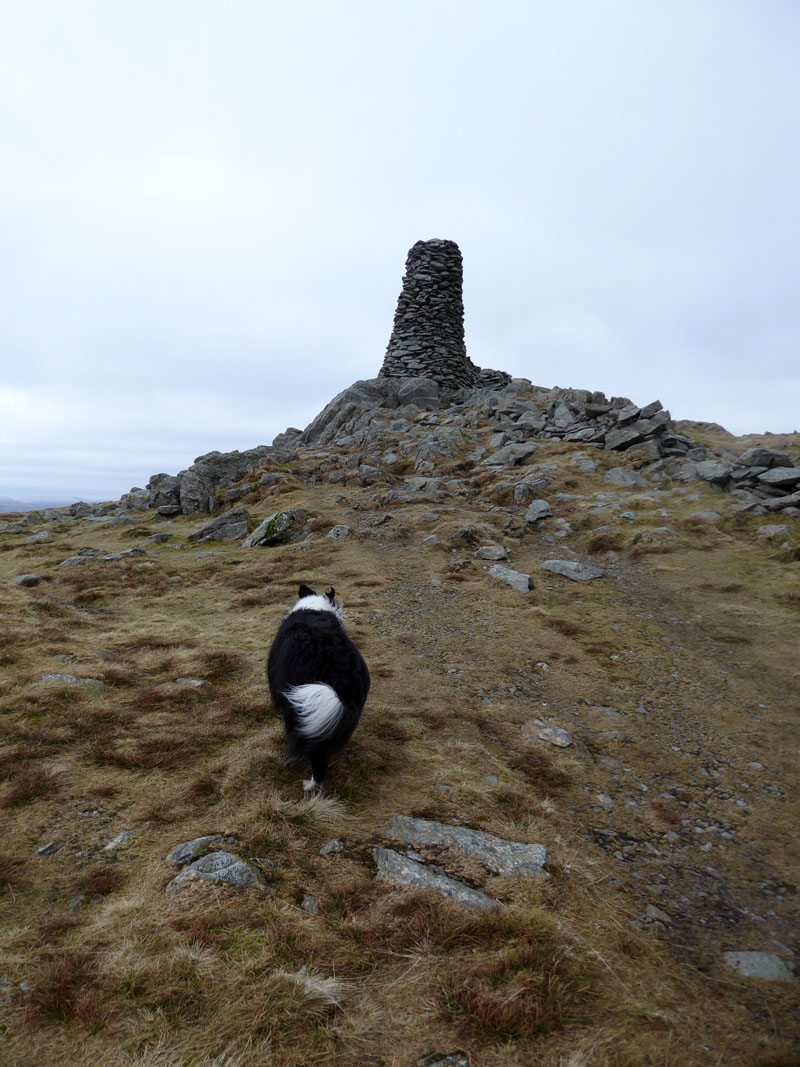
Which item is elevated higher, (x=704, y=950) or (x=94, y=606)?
(x=94, y=606)

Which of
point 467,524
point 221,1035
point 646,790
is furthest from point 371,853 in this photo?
point 467,524

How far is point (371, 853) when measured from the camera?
3871 millimetres

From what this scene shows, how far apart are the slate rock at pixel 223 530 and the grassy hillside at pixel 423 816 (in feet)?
17.4

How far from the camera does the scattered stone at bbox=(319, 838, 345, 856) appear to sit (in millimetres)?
3852

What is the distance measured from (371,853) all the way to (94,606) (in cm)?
904

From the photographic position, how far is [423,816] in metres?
4.38

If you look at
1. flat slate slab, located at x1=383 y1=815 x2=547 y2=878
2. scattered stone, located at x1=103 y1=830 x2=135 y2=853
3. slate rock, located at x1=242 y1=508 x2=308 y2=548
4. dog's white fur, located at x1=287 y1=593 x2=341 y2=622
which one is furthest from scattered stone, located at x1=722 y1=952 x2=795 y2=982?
slate rock, located at x1=242 y1=508 x2=308 y2=548

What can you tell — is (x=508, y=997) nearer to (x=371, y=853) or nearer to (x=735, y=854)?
(x=371, y=853)

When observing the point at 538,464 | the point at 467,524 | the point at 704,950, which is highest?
the point at 538,464

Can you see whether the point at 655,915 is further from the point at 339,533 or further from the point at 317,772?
the point at 339,533

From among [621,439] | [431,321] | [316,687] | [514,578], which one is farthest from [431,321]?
[316,687]

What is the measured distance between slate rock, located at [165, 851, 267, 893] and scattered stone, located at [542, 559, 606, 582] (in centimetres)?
923

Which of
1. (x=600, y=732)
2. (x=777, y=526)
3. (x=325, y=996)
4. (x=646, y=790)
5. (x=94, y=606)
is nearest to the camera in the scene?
(x=325, y=996)

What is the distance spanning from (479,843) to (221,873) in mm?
1888
